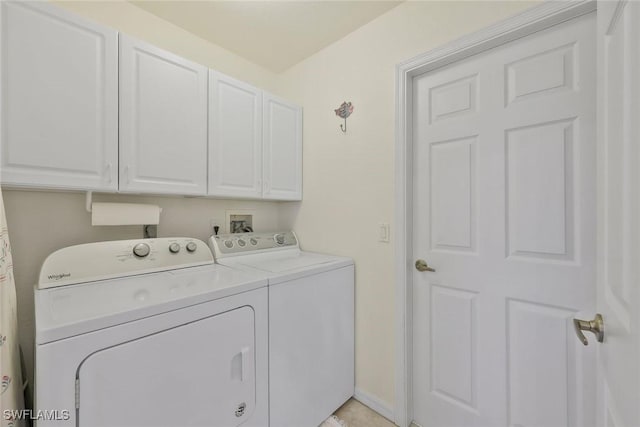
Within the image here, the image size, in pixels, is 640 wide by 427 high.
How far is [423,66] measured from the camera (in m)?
1.53

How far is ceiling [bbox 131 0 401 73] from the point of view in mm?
1648

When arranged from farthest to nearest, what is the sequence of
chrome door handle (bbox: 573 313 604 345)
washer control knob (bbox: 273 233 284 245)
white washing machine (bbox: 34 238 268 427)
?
washer control knob (bbox: 273 233 284 245), white washing machine (bbox: 34 238 268 427), chrome door handle (bbox: 573 313 604 345)

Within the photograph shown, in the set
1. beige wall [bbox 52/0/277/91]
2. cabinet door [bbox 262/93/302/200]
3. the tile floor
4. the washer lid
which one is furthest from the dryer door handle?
beige wall [bbox 52/0/277/91]

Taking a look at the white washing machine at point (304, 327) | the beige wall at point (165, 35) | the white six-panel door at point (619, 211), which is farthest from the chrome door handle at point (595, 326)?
the beige wall at point (165, 35)

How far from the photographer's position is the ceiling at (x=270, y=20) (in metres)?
1.65

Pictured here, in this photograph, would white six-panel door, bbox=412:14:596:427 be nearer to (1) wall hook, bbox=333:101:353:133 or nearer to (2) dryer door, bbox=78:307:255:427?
(1) wall hook, bbox=333:101:353:133

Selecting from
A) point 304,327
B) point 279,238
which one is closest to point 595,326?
point 304,327

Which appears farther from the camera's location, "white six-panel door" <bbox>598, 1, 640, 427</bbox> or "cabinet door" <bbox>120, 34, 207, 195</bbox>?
"cabinet door" <bbox>120, 34, 207, 195</bbox>

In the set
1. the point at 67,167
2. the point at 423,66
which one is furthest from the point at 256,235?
the point at 423,66

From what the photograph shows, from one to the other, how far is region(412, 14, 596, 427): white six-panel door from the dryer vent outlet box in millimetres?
1338

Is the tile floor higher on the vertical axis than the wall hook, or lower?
lower

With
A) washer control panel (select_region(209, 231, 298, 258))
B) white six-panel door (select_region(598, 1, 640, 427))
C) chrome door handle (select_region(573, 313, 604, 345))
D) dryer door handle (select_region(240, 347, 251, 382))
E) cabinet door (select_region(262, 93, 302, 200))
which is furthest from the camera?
cabinet door (select_region(262, 93, 302, 200))

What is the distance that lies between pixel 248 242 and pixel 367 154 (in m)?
1.05

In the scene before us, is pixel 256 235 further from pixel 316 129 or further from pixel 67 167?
pixel 67 167
